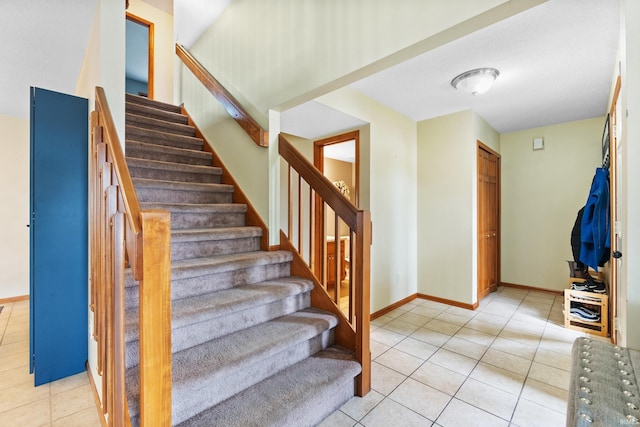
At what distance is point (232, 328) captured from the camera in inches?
68.7

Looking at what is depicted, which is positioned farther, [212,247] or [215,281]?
[212,247]

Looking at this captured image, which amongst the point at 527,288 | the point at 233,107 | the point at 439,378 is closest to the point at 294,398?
the point at 439,378

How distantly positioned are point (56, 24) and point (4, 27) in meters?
0.40

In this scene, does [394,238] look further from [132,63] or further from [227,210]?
[132,63]

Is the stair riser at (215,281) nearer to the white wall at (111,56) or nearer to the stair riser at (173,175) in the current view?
the white wall at (111,56)

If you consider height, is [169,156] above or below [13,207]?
above

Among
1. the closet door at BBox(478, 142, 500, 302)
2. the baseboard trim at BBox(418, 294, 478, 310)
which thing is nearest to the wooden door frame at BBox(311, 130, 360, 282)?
the baseboard trim at BBox(418, 294, 478, 310)

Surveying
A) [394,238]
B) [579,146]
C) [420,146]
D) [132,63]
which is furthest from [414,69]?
[132,63]

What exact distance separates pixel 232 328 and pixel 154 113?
2.97 meters

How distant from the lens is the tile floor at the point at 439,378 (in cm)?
167

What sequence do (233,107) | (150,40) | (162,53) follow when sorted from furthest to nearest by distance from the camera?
(162,53) → (150,40) → (233,107)

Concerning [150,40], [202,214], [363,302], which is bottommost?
[363,302]

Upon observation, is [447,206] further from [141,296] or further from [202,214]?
[141,296]

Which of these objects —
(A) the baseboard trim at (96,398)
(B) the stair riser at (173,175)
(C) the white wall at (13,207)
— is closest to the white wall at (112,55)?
(B) the stair riser at (173,175)
